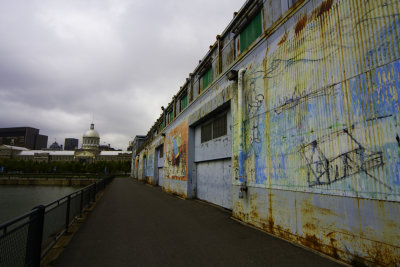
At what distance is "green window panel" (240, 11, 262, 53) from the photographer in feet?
26.1

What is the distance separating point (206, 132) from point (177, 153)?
15.0ft

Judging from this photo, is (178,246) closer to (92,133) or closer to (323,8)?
(323,8)

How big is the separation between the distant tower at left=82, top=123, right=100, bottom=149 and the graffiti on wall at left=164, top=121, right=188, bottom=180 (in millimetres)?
121188

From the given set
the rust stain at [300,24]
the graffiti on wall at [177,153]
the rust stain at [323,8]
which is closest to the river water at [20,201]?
the graffiti on wall at [177,153]

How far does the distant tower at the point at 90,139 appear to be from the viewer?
125688 mm

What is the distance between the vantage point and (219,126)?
11.5 metres

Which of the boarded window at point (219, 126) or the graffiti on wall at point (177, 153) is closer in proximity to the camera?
the boarded window at point (219, 126)

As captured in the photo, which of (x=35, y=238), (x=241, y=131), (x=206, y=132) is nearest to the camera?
(x=35, y=238)

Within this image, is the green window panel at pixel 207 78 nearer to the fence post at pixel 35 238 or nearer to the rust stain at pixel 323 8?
the rust stain at pixel 323 8

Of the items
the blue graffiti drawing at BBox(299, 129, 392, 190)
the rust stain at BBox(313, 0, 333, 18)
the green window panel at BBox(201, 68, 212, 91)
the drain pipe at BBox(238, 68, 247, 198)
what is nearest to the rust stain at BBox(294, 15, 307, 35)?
the rust stain at BBox(313, 0, 333, 18)

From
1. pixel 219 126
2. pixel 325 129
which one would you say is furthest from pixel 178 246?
pixel 219 126

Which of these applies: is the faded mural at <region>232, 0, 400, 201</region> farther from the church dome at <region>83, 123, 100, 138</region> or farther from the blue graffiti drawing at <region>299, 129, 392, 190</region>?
the church dome at <region>83, 123, 100, 138</region>

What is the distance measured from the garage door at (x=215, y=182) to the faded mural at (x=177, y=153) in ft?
4.92

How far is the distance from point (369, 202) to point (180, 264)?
374 cm
